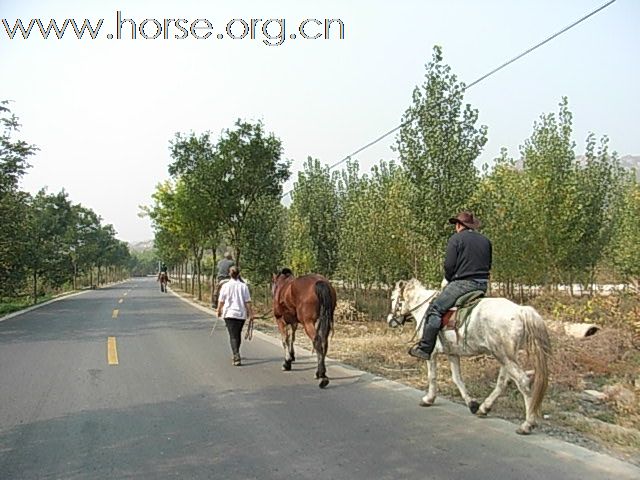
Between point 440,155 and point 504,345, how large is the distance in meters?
7.27

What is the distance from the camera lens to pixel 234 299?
1140 cm

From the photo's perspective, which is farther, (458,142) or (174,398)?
(458,142)

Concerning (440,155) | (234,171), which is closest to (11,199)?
(234,171)

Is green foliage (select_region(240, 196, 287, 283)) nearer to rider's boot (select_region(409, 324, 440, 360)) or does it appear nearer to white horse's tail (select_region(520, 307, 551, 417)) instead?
rider's boot (select_region(409, 324, 440, 360))

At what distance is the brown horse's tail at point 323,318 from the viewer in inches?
372

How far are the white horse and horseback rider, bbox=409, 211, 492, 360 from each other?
218mm

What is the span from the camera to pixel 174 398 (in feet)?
26.7

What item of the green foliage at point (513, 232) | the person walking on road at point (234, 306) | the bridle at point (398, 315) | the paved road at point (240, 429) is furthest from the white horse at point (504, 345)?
the green foliage at point (513, 232)

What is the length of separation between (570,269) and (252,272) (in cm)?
1218

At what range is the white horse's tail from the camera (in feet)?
20.9

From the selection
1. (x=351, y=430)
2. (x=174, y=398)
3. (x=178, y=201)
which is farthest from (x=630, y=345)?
(x=178, y=201)

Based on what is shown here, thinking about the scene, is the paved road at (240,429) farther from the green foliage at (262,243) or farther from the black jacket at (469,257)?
the green foliage at (262,243)

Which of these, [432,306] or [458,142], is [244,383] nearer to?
[432,306]

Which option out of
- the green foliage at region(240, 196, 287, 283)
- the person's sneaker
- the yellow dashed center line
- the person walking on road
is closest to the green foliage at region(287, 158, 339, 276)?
the green foliage at region(240, 196, 287, 283)
